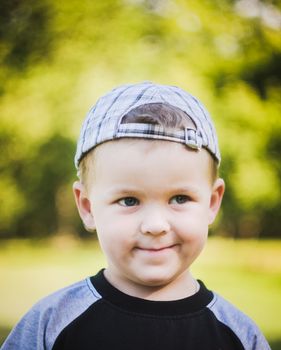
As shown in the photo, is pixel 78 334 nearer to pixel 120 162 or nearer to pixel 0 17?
pixel 120 162

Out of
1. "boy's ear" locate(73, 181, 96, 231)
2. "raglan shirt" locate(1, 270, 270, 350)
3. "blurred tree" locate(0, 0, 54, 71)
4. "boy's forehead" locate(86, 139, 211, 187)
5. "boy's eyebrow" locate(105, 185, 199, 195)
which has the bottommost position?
"raglan shirt" locate(1, 270, 270, 350)

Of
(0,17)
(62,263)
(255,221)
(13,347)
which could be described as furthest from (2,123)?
(13,347)

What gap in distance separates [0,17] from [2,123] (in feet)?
6.07

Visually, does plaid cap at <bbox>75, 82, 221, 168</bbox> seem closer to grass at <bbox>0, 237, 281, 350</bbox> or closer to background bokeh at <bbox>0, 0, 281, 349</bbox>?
grass at <bbox>0, 237, 281, 350</bbox>

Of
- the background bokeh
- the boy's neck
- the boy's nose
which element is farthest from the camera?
the background bokeh

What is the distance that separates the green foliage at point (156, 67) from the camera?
7.46 metres

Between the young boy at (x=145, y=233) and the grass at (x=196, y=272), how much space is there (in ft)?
9.42

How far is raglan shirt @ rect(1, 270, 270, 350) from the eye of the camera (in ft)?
5.71

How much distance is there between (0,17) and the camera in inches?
269

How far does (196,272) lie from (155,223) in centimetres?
695

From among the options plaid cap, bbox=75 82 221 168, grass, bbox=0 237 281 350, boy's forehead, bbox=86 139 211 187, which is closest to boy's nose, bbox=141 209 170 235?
boy's forehead, bbox=86 139 211 187

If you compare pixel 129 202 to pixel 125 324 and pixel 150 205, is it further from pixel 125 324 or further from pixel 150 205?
pixel 125 324

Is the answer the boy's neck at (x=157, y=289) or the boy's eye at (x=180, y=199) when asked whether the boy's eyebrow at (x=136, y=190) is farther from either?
the boy's neck at (x=157, y=289)

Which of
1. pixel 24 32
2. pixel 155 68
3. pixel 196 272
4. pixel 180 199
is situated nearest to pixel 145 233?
pixel 180 199
